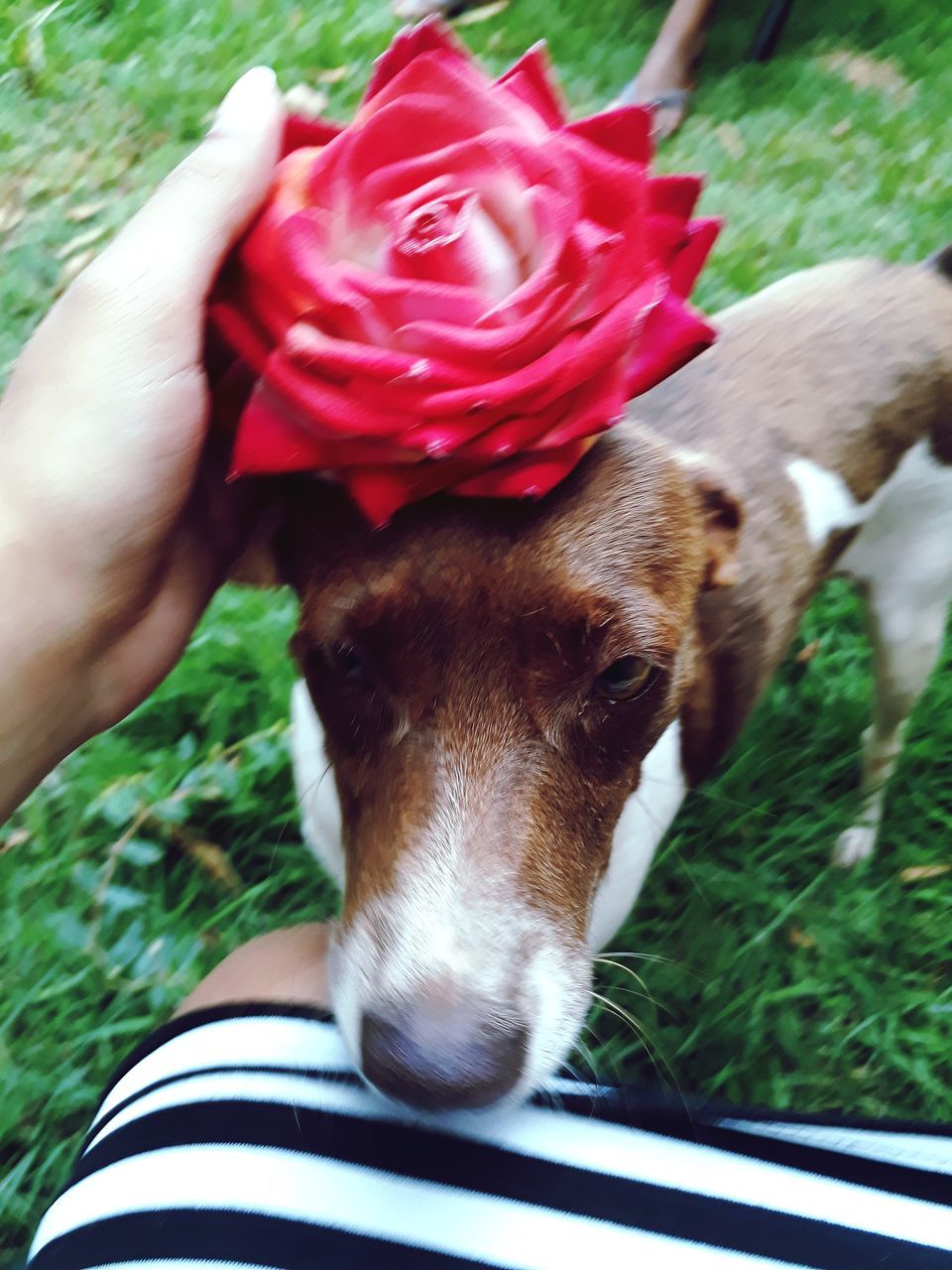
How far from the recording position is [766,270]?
4070 mm

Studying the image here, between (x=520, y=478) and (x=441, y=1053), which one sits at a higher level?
(x=520, y=478)

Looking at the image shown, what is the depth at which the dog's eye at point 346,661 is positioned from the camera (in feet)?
4.83

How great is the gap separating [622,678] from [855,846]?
1749 millimetres

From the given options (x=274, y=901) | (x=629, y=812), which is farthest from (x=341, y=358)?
(x=274, y=901)

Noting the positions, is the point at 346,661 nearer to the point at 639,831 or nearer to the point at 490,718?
the point at 490,718

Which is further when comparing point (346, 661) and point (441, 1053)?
point (346, 661)

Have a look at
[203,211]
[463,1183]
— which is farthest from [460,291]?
[463,1183]

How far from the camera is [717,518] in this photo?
71.4 inches

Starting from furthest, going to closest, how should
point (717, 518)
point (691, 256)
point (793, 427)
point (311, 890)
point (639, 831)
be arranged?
point (311, 890), point (793, 427), point (639, 831), point (717, 518), point (691, 256)

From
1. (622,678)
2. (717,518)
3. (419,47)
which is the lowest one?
(717,518)

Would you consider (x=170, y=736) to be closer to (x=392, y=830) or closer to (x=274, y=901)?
(x=274, y=901)

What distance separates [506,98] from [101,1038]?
85.6 inches

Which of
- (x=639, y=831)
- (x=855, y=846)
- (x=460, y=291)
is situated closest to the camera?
(x=460, y=291)

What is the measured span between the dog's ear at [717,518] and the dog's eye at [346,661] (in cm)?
63
